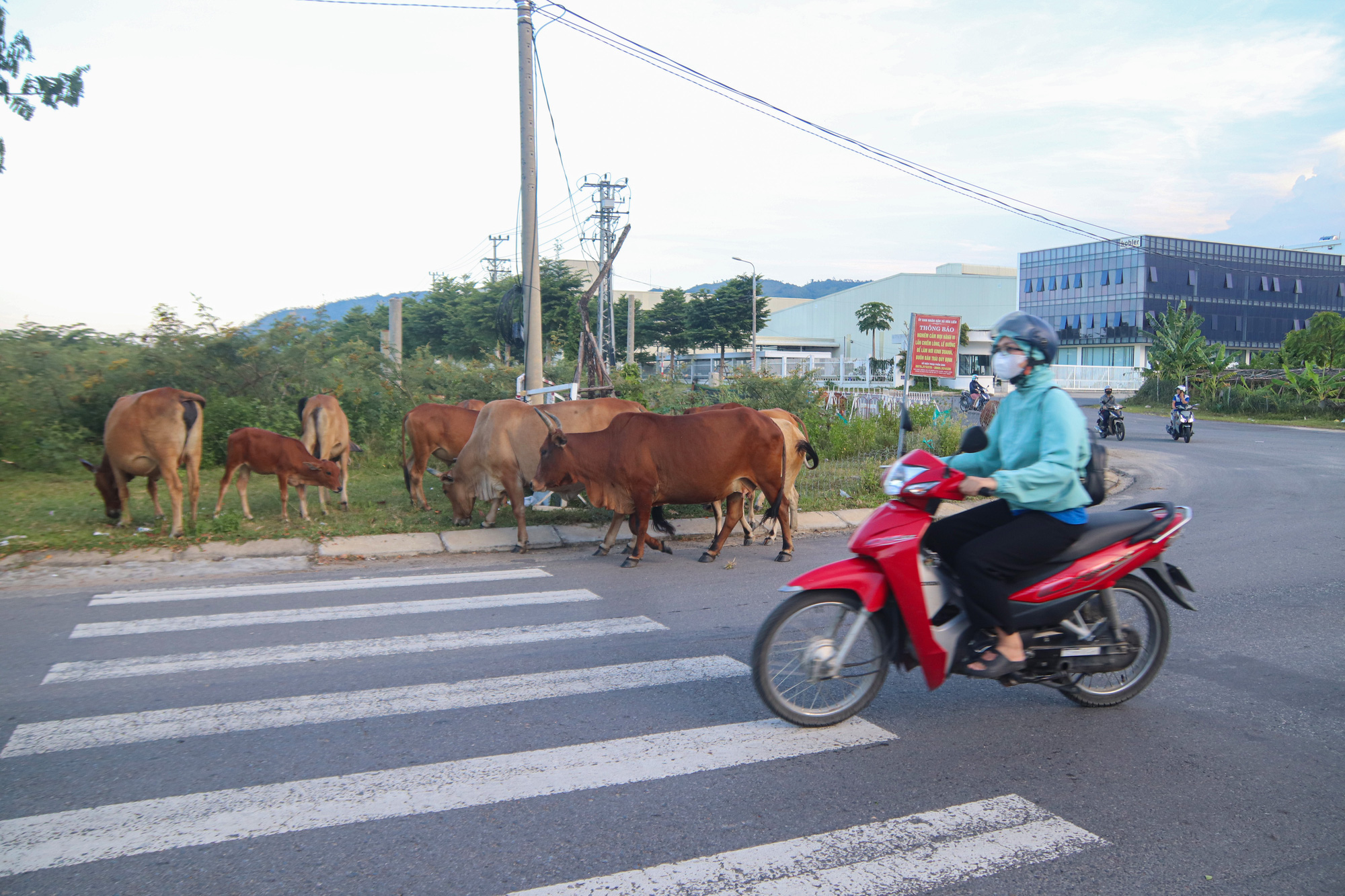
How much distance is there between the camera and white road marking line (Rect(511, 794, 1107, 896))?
10.4 ft

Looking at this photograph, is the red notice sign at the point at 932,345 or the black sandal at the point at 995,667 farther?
the red notice sign at the point at 932,345

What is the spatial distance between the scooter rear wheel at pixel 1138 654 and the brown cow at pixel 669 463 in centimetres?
440

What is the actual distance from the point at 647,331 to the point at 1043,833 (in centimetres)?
→ 6445

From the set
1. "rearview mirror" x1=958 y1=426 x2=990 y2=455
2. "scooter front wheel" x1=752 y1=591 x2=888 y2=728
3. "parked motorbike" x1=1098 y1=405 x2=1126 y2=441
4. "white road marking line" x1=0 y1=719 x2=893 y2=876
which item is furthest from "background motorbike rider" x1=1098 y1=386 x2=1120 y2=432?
"white road marking line" x1=0 y1=719 x2=893 y2=876

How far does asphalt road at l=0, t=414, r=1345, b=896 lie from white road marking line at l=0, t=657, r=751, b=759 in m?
0.02

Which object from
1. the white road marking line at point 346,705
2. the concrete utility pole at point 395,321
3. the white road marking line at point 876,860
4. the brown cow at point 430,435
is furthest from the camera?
the concrete utility pole at point 395,321

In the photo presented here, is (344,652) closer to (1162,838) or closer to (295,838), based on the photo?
(295,838)

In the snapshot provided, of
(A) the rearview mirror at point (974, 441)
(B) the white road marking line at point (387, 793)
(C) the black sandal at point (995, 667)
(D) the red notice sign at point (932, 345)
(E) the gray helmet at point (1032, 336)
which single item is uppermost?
(D) the red notice sign at point (932, 345)

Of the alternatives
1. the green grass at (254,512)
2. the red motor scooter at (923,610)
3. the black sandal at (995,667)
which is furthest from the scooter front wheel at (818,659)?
the green grass at (254,512)

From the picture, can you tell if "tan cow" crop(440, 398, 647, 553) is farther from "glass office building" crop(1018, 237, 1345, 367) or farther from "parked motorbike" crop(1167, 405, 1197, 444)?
"glass office building" crop(1018, 237, 1345, 367)

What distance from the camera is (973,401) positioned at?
30.8 m

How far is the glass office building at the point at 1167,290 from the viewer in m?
81.8

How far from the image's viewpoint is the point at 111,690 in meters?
5.19

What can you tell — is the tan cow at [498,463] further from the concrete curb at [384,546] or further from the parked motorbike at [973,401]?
the parked motorbike at [973,401]
